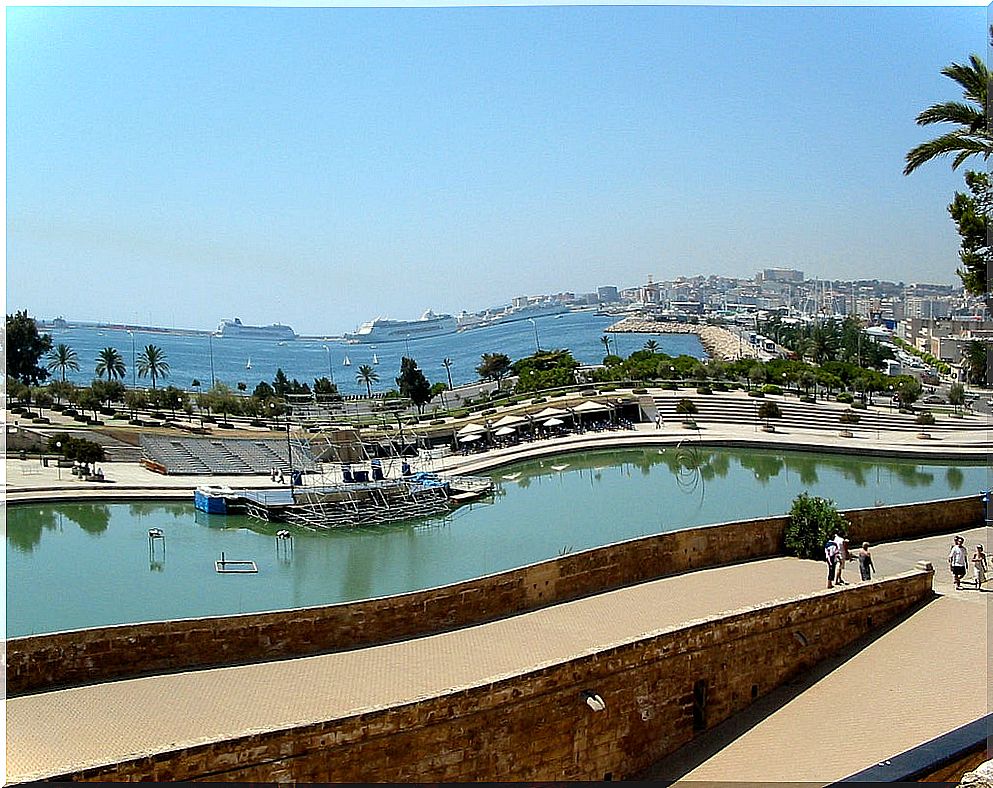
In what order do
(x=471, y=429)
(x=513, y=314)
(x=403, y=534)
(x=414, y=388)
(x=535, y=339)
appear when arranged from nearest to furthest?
(x=403, y=534) < (x=471, y=429) < (x=414, y=388) < (x=535, y=339) < (x=513, y=314)

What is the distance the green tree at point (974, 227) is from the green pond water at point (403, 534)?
5.42 meters

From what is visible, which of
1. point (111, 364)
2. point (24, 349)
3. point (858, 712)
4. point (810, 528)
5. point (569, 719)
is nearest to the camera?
point (569, 719)

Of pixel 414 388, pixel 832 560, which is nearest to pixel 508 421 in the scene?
pixel 414 388

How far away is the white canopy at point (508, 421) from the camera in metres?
19.2

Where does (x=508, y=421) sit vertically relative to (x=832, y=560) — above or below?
below

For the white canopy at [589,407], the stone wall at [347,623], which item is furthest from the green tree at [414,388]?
the stone wall at [347,623]

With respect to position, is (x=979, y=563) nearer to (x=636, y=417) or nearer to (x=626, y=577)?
(x=626, y=577)

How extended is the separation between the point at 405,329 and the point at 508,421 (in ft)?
179

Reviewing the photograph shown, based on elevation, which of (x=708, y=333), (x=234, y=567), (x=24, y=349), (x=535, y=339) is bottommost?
(x=234, y=567)

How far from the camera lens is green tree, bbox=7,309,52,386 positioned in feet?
71.3

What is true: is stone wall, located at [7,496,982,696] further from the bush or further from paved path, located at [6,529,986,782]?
the bush

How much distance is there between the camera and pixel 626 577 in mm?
7238

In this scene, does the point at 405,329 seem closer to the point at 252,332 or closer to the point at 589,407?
the point at 252,332

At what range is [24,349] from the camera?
22.3 metres
